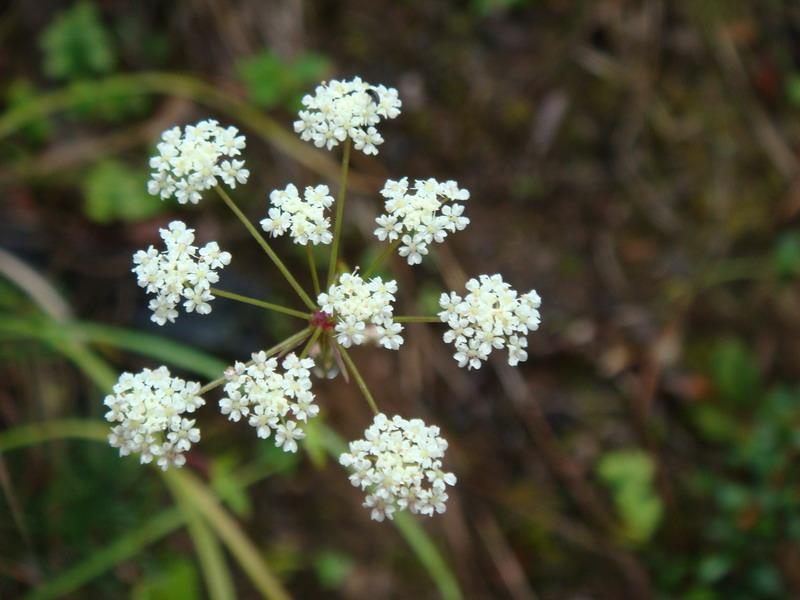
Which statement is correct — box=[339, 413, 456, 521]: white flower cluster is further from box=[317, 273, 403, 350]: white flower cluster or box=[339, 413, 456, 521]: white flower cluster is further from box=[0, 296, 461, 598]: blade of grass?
box=[0, 296, 461, 598]: blade of grass

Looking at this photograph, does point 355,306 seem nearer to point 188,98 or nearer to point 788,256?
point 188,98

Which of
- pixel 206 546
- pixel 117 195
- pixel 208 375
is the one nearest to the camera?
pixel 208 375

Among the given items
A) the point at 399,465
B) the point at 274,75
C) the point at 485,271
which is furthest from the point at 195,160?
the point at 485,271

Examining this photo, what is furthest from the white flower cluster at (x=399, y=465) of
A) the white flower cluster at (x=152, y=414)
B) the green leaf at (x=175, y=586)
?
the green leaf at (x=175, y=586)

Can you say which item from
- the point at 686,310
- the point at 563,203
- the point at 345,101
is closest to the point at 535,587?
the point at 686,310

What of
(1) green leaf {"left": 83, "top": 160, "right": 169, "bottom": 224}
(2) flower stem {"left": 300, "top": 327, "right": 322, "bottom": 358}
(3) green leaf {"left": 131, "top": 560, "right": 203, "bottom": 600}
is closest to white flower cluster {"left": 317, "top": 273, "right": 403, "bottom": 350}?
(2) flower stem {"left": 300, "top": 327, "right": 322, "bottom": 358}

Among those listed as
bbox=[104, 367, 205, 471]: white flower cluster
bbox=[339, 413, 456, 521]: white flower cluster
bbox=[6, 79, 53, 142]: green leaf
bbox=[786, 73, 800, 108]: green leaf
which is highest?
bbox=[6, 79, 53, 142]: green leaf
